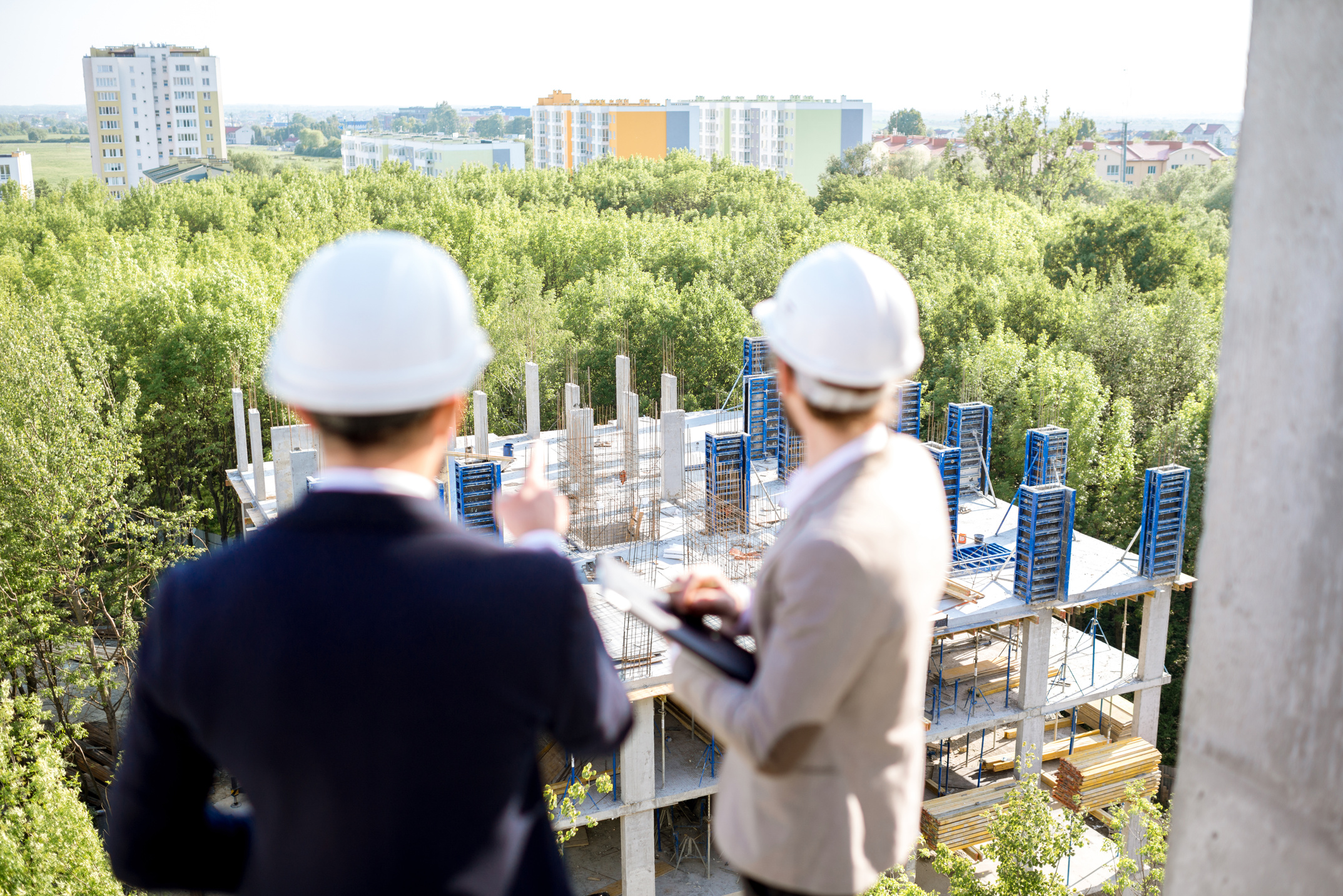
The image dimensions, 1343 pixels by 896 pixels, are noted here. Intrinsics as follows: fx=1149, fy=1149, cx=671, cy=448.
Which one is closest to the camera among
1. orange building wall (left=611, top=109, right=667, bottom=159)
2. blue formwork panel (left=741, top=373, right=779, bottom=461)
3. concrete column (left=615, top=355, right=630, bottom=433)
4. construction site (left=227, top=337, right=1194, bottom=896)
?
construction site (left=227, top=337, right=1194, bottom=896)

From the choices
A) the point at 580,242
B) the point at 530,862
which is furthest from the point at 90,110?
the point at 530,862

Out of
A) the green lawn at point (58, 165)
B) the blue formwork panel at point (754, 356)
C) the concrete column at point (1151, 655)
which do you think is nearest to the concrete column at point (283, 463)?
the blue formwork panel at point (754, 356)

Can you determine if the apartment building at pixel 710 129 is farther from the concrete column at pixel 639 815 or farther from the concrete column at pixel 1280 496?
the concrete column at pixel 1280 496

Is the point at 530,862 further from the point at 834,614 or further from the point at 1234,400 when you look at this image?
the point at 1234,400

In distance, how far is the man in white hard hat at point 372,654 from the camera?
2123 mm

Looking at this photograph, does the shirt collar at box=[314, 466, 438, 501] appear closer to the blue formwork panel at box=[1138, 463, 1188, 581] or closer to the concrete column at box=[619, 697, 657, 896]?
the concrete column at box=[619, 697, 657, 896]

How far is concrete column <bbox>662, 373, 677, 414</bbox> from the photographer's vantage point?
30.9 meters

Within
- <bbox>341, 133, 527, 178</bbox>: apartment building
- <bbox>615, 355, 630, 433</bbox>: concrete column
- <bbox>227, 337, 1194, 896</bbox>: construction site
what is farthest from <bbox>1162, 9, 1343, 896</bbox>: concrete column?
<bbox>341, 133, 527, 178</bbox>: apartment building

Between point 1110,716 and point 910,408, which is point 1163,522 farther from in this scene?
point 910,408

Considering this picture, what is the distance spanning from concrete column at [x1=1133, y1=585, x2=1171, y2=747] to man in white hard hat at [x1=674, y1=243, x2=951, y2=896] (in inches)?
924

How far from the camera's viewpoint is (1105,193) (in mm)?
96625

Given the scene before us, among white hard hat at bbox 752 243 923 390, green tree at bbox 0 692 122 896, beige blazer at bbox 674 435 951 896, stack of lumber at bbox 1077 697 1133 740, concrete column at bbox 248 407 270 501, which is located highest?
white hard hat at bbox 752 243 923 390

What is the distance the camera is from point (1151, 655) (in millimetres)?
24734

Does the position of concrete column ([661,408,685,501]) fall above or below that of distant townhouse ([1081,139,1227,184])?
below
